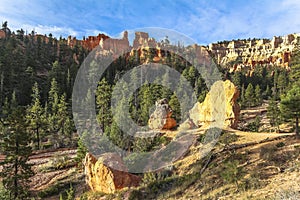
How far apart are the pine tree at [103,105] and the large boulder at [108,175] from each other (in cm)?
1787

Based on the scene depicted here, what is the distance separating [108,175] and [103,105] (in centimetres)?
2389

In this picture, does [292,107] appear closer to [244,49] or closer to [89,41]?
[89,41]

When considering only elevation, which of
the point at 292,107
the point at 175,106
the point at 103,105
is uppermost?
the point at 103,105

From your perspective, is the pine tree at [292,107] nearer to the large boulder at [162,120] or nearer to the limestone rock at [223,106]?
the limestone rock at [223,106]

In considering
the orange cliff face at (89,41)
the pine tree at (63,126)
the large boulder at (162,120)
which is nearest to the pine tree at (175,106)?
the large boulder at (162,120)

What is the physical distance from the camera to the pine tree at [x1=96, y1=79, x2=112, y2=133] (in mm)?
36875

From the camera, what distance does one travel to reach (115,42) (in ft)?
253

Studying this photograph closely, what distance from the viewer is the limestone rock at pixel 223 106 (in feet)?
83.8

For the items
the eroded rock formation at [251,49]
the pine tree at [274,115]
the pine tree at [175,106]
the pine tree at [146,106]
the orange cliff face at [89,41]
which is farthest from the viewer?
the eroded rock formation at [251,49]

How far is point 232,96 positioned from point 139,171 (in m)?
11.1

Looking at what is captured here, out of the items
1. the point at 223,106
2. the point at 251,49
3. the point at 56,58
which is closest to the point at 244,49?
the point at 251,49

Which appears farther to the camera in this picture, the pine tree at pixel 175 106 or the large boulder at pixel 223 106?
the pine tree at pixel 175 106

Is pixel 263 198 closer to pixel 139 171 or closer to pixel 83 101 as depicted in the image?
pixel 139 171

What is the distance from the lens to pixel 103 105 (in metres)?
41.0
